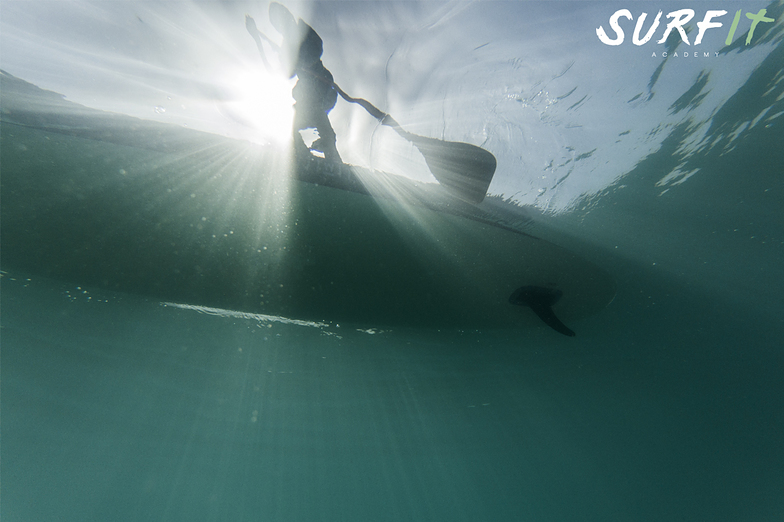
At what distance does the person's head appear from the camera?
336cm

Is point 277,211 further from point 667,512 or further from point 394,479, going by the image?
point 667,512

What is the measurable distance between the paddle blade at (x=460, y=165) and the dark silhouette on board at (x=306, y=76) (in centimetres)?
169

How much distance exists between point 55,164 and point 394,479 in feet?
62.2

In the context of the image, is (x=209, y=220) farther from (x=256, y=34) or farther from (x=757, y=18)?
(x=757, y=18)

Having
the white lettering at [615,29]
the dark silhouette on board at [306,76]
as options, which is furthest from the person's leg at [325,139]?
the white lettering at [615,29]

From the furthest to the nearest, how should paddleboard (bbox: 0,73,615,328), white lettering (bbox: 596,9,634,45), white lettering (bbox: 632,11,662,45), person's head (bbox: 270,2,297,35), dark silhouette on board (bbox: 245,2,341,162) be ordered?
white lettering (bbox: 632,11,662,45), white lettering (bbox: 596,9,634,45), dark silhouette on board (bbox: 245,2,341,162), person's head (bbox: 270,2,297,35), paddleboard (bbox: 0,73,615,328)

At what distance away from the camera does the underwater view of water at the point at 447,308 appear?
2924 millimetres

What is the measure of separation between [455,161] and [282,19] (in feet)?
10.8

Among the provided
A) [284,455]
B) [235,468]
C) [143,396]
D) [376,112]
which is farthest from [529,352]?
[235,468]

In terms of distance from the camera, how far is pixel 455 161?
449cm

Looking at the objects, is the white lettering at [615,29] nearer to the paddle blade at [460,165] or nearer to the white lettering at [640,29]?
the white lettering at [640,29]

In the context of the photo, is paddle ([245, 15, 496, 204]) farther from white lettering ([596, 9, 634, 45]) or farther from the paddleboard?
white lettering ([596, 9, 634, 45])

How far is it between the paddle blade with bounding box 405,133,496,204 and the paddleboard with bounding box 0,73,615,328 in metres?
0.72

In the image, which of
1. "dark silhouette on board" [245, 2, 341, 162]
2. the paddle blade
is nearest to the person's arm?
"dark silhouette on board" [245, 2, 341, 162]
